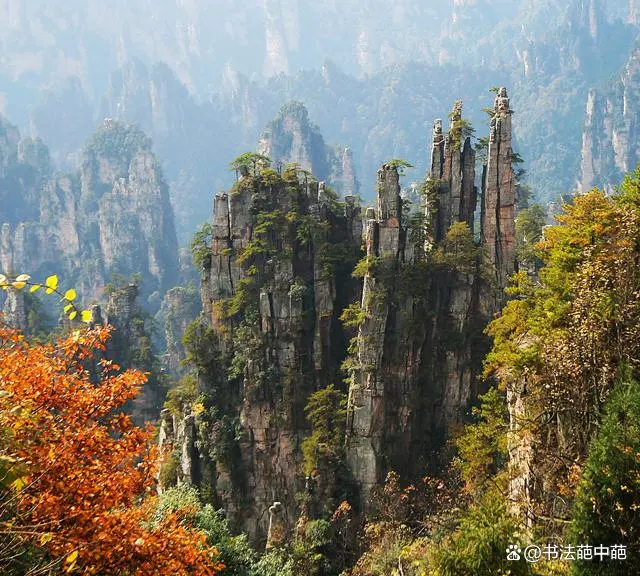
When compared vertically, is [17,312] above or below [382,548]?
above

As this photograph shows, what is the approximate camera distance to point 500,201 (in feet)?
90.1

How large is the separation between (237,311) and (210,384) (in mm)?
3681

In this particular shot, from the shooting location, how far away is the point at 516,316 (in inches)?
742

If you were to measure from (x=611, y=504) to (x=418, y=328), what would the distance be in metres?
17.5

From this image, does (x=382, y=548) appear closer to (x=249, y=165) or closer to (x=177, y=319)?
(x=249, y=165)

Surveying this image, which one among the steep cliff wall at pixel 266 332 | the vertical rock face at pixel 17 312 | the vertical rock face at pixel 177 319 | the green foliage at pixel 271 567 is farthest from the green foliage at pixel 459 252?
the vertical rock face at pixel 177 319

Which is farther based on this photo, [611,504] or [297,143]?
[297,143]

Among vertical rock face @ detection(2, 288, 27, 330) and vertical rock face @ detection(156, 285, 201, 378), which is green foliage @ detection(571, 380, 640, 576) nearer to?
vertical rock face @ detection(2, 288, 27, 330)

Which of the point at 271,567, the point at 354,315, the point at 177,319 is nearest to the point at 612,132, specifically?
the point at 177,319

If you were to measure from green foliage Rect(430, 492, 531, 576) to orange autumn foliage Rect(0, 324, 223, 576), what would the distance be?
148 inches

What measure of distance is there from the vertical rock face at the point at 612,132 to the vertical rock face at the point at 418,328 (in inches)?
3469

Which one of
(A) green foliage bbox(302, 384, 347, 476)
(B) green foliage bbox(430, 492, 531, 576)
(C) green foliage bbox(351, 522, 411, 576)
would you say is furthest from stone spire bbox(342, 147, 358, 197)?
(B) green foliage bbox(430, 492, 531, 576)

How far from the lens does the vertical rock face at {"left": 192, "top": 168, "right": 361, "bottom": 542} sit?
94.1 ft

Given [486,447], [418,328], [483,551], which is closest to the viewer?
[483,551]
